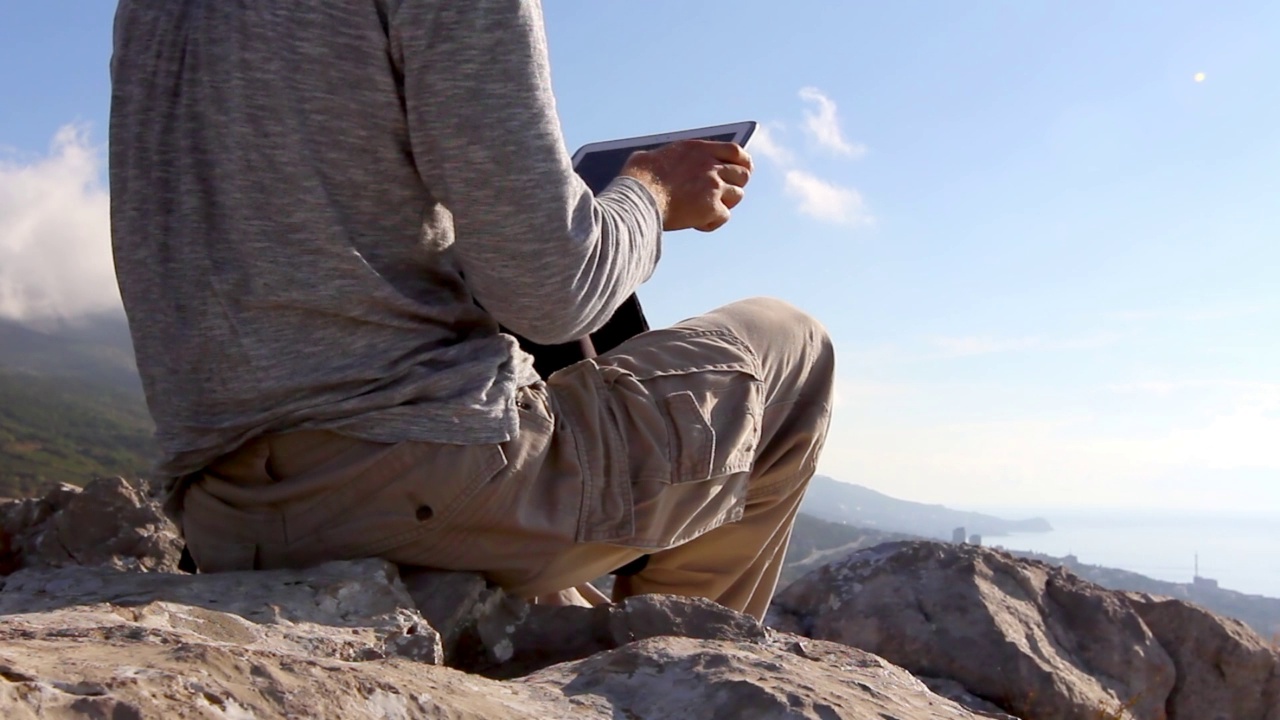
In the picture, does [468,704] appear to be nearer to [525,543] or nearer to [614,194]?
[525,543]

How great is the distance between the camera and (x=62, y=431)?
4087 inches

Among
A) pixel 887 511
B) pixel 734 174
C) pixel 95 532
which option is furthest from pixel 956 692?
pixel 887 511

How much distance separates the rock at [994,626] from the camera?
342cm

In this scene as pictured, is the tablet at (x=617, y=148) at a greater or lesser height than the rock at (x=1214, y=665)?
greater

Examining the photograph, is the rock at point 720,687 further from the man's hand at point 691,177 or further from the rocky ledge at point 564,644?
the man's hand at point 691,177

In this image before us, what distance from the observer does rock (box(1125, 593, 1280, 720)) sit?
12.9 ft

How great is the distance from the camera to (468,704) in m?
1.36

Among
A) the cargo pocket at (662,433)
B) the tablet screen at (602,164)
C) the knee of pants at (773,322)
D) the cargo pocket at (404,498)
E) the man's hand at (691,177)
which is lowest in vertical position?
the cargo pocket at (404,498)

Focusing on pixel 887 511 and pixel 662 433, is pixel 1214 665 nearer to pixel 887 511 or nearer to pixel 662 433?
pixel 662 433

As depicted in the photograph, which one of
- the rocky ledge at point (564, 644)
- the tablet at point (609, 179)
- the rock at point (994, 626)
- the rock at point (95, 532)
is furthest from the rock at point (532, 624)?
the rock at point (95, 532)

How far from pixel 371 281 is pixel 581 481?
A: 583 mm

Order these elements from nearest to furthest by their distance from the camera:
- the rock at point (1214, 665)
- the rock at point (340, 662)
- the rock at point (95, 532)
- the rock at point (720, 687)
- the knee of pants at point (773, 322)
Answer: the rock at point (340, 662), the rock at point (720, 687), the knee of pants at point (773, 322), the rock at point (1214, 665), the rock at point (95, 532)

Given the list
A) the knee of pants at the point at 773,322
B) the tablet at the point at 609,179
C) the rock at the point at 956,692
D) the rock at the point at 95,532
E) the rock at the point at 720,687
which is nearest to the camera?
the rock at the point at 720,687

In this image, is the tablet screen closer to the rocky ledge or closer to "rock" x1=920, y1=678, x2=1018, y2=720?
the rocky ledge
